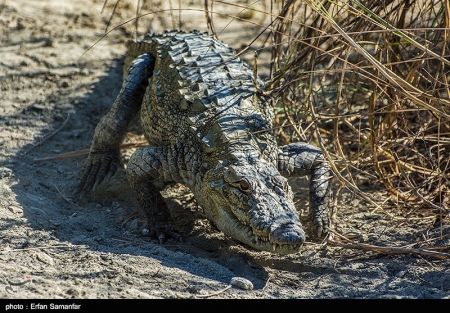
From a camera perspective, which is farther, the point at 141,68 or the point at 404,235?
the point at 141,68

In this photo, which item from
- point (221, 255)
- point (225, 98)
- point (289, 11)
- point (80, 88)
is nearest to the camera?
point (221, 255)

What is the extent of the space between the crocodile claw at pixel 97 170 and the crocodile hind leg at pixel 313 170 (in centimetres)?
144

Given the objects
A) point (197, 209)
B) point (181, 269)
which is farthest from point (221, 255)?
point (197, 209)

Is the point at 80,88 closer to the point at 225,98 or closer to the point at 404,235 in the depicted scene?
the point at 225,98

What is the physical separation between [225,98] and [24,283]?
1.99m

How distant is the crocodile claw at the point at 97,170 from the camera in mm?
5723

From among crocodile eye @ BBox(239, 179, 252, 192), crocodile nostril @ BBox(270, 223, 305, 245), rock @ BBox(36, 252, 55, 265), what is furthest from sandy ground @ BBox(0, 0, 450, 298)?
crocodile eye @ BBox(239, 179, 252, 192)

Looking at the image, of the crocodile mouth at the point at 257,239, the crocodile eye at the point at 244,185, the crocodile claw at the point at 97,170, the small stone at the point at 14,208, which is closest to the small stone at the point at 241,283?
the crocodile mouth at the point at 257,239

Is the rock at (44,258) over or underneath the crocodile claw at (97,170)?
underneath

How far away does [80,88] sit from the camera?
6.93 m

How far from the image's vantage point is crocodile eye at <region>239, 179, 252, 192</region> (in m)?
4.54

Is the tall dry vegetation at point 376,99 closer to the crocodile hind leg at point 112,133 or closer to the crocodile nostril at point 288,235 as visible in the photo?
the crocodile nostril at point 288,235
